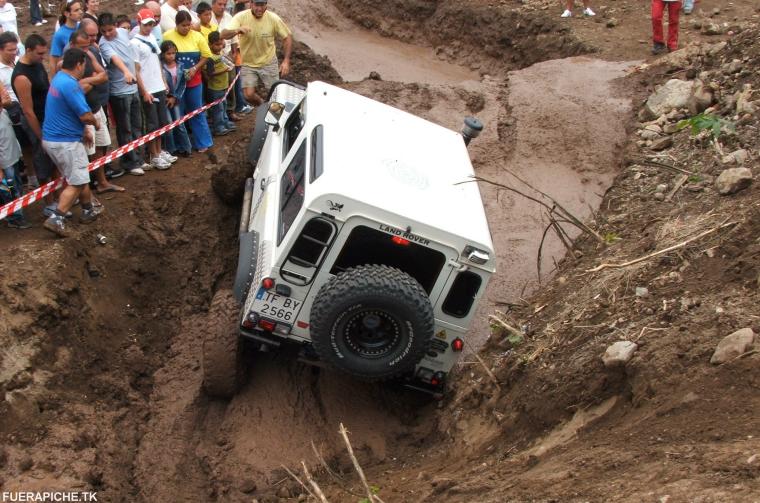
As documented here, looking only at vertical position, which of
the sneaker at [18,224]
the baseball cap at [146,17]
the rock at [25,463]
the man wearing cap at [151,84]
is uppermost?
the baseball cap at [146,17]

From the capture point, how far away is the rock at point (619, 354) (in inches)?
214

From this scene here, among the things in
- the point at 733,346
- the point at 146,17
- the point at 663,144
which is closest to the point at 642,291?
the point at 733,346

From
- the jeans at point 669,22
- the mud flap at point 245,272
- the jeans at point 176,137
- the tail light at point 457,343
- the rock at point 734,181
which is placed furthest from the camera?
the jeans at point 669,22

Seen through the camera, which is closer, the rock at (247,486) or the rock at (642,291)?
the rock at (247,486)

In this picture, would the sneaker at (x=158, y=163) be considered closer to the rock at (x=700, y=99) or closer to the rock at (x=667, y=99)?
the rock at (x=667, y=99)

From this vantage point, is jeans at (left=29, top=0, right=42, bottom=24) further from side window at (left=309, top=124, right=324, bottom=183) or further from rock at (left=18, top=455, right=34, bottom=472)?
rock at (left=18, top=455, right=34, bottom=472)

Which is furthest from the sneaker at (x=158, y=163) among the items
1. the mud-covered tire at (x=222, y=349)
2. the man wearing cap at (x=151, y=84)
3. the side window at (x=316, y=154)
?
the mud-covered tire at (x=222, y=349)

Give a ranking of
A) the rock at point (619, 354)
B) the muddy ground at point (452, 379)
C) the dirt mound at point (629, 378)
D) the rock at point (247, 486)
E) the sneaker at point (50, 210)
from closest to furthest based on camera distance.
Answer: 1. the dirt mound at point (629, 378)
2. the muddy ground at point (452, 379)
3. the rock at point (619, 354)
4. the rock at point (247, 486)
5. the sneaker at point (50, 210)

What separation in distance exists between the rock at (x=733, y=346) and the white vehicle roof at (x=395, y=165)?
5.79 feet

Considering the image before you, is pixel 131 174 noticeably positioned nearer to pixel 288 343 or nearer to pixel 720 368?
pixel 288 343

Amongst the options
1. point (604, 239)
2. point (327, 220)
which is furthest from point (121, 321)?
point (604, 239)

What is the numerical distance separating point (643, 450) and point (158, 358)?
4.55 metres

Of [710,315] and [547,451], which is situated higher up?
[710,315]

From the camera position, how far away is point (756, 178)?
293 inches
